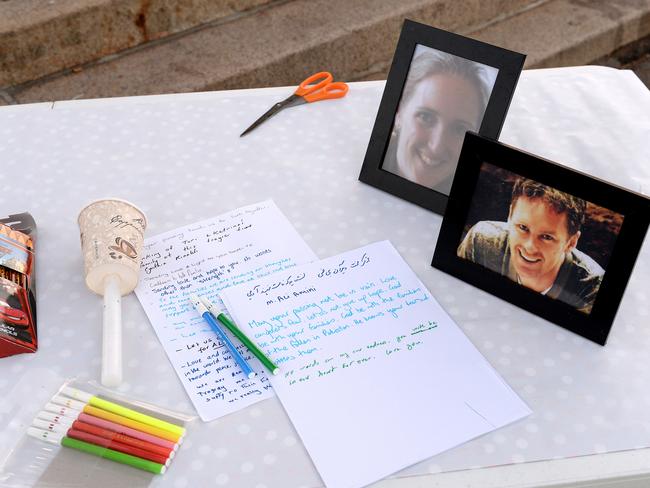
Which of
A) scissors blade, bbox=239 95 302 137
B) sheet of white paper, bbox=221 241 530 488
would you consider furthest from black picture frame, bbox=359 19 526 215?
scissors blade, bbox=239 95 302 137

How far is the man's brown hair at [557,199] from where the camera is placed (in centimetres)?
75

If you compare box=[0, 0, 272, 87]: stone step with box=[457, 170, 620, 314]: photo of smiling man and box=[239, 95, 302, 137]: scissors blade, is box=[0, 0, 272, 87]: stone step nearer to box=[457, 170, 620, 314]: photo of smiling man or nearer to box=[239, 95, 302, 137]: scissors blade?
box=[239, 95, 302, 137]: scissors blade

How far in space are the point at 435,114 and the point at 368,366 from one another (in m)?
0.36

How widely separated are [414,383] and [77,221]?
0.46 meters

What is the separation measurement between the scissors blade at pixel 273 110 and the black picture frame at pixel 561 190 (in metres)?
0.39

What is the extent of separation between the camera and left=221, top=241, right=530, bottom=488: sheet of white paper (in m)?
0.66

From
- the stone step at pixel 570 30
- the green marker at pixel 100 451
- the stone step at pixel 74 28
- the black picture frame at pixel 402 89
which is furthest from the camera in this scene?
the stone step at pixel 570 30

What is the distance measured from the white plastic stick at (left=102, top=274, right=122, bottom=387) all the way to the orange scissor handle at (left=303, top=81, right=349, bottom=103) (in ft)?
1.61

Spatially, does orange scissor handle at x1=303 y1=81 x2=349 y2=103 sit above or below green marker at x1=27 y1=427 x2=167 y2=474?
above

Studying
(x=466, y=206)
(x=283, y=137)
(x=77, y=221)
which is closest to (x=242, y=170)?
(x=283, y=137)

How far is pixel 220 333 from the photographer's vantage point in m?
0.76

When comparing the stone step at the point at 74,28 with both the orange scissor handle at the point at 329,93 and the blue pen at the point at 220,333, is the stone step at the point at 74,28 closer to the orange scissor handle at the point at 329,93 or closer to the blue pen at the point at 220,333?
the orange scissor handle at the point at 329,93

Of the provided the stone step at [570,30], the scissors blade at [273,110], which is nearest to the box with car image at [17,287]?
the scissors blade at [273,110]

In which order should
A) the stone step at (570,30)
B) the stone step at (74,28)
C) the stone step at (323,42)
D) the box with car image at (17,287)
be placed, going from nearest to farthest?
the box with car image at (17,287) < the stone step at (74,28) < the stone step at (323,42) < the stone step at (570,30)
